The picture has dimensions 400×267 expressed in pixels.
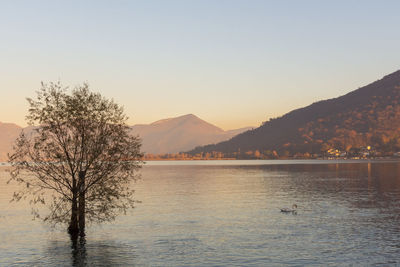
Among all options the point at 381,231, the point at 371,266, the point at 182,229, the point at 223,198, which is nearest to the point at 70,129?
the point at 182,229

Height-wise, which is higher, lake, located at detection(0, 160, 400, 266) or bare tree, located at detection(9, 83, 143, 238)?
bare tree, located at detection(9, 83, 143, 238)

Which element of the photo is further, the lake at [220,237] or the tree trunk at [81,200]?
the tree trunk at [81,200]

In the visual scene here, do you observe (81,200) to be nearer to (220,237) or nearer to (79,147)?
(79,147)

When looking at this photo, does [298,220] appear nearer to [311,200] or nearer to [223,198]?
[311,200]

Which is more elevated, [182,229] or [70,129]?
[70,129]

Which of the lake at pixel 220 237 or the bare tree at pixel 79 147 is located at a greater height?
the bare tree at pixel 79 147

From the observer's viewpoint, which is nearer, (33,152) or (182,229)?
(33,152)

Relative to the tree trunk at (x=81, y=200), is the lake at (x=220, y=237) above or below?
below

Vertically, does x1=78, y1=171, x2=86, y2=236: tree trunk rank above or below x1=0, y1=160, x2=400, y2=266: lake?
above

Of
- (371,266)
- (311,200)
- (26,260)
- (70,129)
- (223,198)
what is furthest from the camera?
(223,198)

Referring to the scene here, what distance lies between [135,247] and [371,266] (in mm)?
24886

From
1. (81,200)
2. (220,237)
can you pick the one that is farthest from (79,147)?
(220,237)

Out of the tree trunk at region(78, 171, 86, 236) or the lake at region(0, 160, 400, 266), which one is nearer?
the lake at region(0, 160, 400, 266)

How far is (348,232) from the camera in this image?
54.0m
